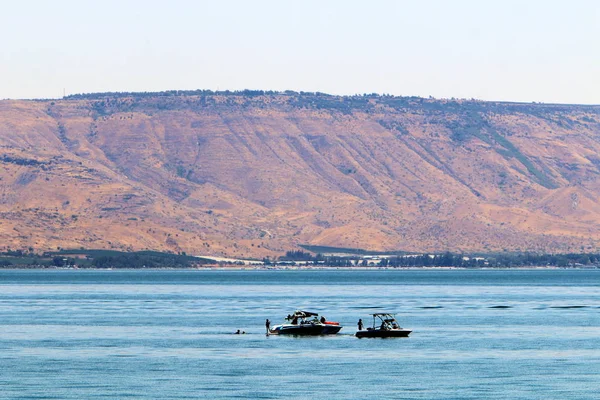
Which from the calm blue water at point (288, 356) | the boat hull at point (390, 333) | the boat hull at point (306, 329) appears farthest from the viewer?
the boat hull at point (306, 329)

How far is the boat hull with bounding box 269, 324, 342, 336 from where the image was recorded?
120938mm

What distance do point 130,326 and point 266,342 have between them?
2212 cm

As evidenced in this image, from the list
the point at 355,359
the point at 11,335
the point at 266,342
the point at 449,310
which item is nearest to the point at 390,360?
the point at 355,359

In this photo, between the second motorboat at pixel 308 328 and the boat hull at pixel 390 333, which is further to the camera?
the second motorboat at pixel 308 328

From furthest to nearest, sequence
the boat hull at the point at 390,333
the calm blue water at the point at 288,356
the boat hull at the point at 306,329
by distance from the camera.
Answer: the boat hull at the point at 306,329, the boat hull at the point at 390,333, the calm blue water at the point at 288,356

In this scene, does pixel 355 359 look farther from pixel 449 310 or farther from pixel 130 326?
pixel 449 310

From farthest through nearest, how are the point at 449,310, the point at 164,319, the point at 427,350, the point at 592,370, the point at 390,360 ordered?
1. the point at 449,310
2. the point at 164,319
3. the point at 427,350
4. the point at 390,360
5. the point at 592,370

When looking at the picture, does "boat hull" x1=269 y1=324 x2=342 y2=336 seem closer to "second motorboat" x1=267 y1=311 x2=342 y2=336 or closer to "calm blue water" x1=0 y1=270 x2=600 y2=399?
"second motorboat" x1=267 y1=311 x2=342 y2=336

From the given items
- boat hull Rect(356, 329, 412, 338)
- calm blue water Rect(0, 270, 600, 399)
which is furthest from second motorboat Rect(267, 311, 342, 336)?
boat hull Rect(356, 329, 412, 338)

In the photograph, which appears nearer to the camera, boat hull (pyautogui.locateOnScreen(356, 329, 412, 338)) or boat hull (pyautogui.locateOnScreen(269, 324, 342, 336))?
boat hull (pyautogui.locateOnScreen(356, 329, 412, 338))

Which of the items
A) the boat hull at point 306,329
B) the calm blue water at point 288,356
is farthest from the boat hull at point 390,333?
the boat hull at point 306,329

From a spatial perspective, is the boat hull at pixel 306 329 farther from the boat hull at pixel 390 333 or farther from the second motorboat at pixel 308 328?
the boat hull at pixel 390 333

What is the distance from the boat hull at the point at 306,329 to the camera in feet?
397

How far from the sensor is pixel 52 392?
79.0 metres
